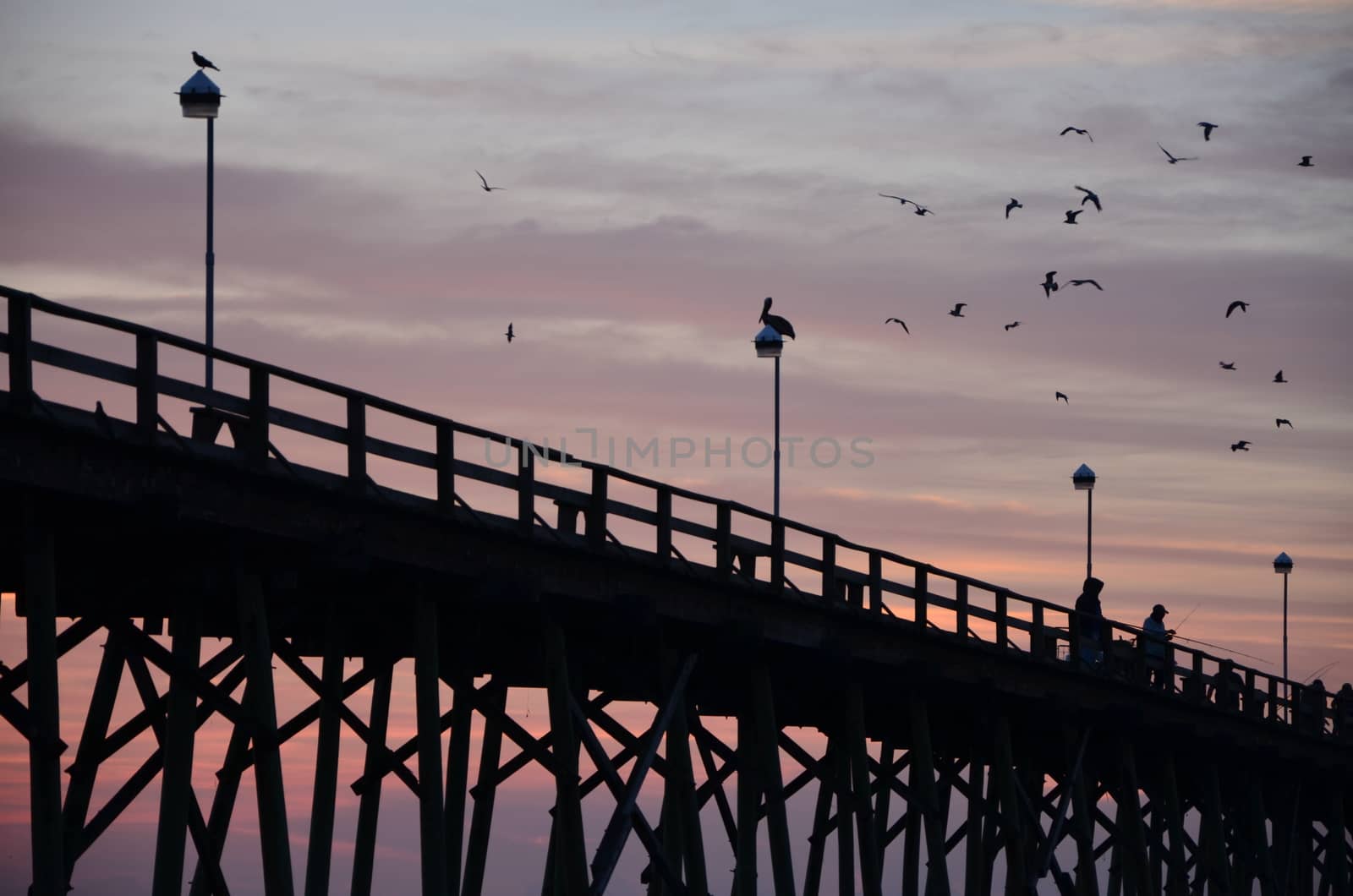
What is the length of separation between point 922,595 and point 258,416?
42.2ft

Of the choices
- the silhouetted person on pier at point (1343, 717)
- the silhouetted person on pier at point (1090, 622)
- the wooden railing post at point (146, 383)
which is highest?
the wooden railing post at point (146, 383)

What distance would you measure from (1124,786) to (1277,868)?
24.5 feet

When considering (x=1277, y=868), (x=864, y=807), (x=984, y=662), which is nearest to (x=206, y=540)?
(x=864, y=807)

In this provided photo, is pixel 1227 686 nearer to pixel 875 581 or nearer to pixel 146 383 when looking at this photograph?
pixel 875 581

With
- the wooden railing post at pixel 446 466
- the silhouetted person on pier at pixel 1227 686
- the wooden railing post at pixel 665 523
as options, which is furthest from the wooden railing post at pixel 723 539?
the silhouetted person on pier at pixel 1227 686

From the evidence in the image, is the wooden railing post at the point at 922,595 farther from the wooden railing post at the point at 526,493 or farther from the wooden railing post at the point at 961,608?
the wooden railing post at the point at 526,493

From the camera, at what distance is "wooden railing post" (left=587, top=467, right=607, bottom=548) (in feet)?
83.3

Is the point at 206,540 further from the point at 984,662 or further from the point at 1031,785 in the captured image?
the point at 1031,785

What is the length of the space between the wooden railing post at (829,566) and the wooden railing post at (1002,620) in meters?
4.51

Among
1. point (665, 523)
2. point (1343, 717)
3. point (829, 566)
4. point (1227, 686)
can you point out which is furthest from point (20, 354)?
point (1343, 717)

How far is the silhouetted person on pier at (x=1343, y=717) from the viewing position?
4434cm

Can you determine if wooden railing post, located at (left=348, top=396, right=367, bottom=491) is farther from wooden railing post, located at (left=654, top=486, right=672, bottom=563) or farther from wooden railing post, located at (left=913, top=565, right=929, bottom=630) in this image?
wooden railing post, located at (left=913, top=565, right=929, bottom=630)

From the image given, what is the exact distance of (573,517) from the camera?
1030 inches

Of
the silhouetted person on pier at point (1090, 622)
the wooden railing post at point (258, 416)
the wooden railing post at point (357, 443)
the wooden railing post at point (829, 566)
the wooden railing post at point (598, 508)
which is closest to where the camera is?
the wooden railing post at point (258, 416)
